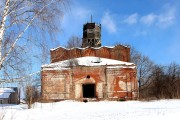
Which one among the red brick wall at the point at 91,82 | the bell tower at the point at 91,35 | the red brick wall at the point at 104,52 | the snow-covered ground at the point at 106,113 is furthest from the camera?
the bell tower at the point at 91,35

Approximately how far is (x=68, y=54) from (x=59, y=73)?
12.2 ft

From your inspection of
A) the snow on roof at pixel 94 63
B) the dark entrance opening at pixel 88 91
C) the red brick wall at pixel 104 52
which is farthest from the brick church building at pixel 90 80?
the red brick wall at pixel 104 52

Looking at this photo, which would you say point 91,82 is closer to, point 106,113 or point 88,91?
point 88,91

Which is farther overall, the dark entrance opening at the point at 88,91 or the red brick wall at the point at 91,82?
the dark entrance opening at the point at 88,91

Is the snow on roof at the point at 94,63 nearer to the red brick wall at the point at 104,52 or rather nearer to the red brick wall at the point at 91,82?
the red brick wall at the point at 91,82

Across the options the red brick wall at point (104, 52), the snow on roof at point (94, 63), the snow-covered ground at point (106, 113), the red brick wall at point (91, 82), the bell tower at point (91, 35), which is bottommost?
the snow-covered ground at point (106, 113)

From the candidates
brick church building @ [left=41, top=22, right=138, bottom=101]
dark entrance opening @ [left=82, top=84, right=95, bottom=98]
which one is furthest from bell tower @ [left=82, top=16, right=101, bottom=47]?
brick church building @ [left=41, top=22, right=138, bottom=101]

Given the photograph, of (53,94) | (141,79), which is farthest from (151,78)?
(53,94)

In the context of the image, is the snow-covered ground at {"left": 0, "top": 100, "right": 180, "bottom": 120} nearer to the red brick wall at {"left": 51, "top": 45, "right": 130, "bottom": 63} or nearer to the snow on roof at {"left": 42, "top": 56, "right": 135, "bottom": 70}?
the snow on roof at {"left": 42, "top": 56, "right": 135, "bottom": 70}

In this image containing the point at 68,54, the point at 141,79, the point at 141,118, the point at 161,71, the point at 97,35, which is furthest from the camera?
the point at 141,79

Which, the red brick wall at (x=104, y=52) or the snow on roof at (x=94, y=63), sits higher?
the red brick wall at (x=104, y=52)

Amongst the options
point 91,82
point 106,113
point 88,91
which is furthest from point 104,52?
point 106,113

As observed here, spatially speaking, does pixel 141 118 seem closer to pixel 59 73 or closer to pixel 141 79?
pixel 59 73

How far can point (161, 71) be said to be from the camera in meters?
44.3
